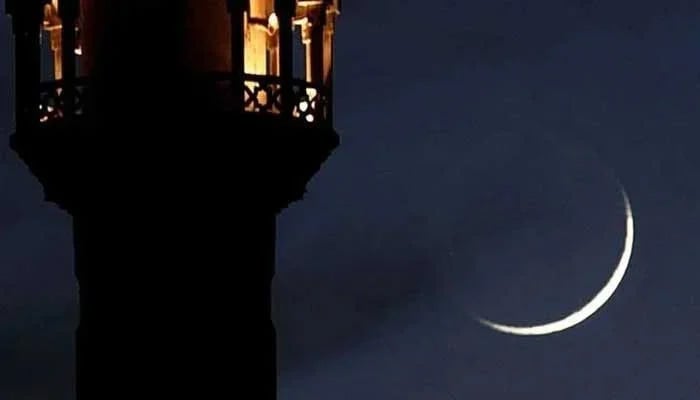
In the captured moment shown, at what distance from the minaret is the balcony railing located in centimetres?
2

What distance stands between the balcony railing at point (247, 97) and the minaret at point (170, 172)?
0.02 meters

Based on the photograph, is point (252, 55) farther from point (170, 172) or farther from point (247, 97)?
point (170, 172)

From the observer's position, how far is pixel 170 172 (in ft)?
70.4

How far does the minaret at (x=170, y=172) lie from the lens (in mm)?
21469

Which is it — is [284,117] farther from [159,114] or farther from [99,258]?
[99,258]

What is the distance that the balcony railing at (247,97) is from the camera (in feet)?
70.3

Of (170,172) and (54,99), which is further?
(54,99)

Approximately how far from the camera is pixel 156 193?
2161 centimetres

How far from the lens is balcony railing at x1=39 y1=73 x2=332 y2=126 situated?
70.3ft

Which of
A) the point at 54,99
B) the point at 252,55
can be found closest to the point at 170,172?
the point at 54,99

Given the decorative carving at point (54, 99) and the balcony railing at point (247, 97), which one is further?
the decorative carving at point (54, 99)

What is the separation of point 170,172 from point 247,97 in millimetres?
1407

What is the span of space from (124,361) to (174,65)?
3.97 meters

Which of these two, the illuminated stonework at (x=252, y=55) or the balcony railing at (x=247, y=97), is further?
the illuminated stonework at (x=252, y=55)
